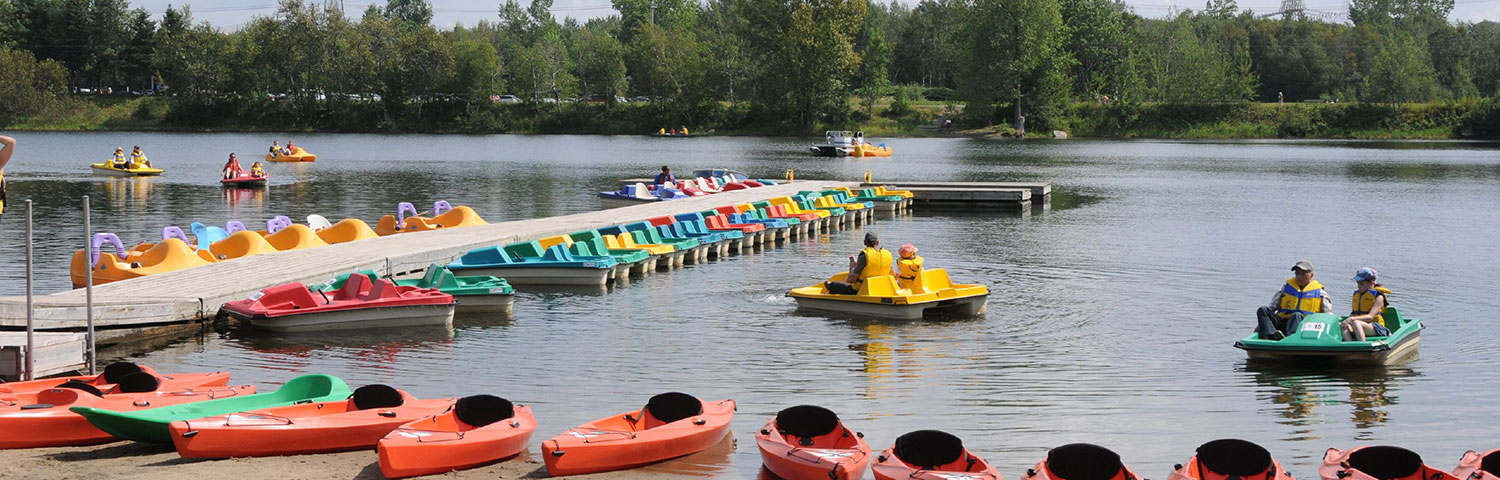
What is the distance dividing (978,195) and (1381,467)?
3329 cm

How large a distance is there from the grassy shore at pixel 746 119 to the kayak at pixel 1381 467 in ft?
318

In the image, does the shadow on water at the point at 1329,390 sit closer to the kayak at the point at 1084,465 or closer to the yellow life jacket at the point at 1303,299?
the yellow life jacket at the point at 1303,299

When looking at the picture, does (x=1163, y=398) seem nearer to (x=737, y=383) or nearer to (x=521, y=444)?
(x=737, y=383)

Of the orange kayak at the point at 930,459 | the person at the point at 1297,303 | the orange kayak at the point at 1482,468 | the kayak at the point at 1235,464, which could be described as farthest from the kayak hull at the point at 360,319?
the orange kayak at the point at 1482,468

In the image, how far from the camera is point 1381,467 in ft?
34.0

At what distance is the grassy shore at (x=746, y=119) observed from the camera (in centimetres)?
10375

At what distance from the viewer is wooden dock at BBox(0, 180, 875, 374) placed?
16594 millimetres

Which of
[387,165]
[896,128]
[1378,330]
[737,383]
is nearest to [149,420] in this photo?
[737,383]

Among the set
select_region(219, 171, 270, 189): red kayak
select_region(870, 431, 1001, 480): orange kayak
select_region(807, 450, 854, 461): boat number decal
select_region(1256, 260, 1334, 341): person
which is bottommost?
select_region(807, 450, 854, 461): boat number decal

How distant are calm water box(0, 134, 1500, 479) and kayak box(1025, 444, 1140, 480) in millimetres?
2028

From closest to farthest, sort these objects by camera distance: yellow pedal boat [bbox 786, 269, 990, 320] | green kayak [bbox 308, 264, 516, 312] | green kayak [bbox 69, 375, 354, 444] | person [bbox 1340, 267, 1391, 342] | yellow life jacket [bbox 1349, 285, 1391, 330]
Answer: green kayak [bbox 69, 375, 354, 444] < person [bbox 1340, 267, 1391, 342] < yellow life jacket [bbox 1349, 285, 1391, 330] < yellow pedal boat [bbox 786, 269, 990, 320] < green kayak [bbox 308, 264, 516, 312]

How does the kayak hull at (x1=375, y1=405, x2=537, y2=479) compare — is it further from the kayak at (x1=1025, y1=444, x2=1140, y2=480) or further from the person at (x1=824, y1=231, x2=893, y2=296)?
the person at (x1=824, y1=231, x2=893, y2=296)

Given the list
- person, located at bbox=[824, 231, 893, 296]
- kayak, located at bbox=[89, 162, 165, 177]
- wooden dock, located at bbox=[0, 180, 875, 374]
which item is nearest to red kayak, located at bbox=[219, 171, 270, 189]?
kayak, located at bbox=[89, 162, 165, 177]

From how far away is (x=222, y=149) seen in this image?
83.2 meters
